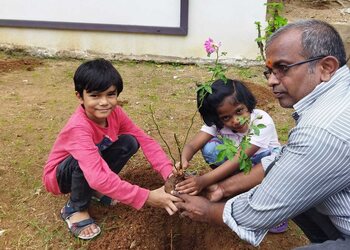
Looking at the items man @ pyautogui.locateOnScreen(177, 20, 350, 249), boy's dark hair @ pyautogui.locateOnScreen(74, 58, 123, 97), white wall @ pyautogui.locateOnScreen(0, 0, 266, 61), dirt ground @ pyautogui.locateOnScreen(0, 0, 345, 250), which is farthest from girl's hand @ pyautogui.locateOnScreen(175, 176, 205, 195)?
white wall @ pyautogui.locateOnScreen(0, 0, 266, 61)

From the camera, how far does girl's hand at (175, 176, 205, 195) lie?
2338mm

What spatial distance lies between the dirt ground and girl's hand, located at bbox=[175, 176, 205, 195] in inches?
12.8

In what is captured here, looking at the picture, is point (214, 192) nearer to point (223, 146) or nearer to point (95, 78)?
point (223, 146)

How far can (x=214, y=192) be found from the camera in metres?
2.50

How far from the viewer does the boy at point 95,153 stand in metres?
2.33

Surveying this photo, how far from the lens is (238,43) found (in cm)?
578

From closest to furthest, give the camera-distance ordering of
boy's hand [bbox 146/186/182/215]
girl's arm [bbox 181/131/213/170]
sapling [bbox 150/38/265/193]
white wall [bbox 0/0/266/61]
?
1. sapling [bbox 150/38/265/193]
2. boy's hand [bbox 146/186/182/215]
3. girl's arm [bbox 181/131/213/170]
4. white wall [bbox 0/0/266/61]

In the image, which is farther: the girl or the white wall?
the white wall

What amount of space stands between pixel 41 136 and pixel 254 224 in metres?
2.59

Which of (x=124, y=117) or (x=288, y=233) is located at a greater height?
(x=124, y=117)

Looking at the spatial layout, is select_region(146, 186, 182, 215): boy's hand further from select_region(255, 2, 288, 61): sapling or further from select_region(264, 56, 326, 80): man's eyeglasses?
select_region(255, 2, 288, 61): sapling

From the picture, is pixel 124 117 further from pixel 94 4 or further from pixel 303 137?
pixel 94 4

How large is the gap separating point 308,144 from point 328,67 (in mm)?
346

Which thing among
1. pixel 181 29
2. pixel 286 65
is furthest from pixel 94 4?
pixel 286 65
